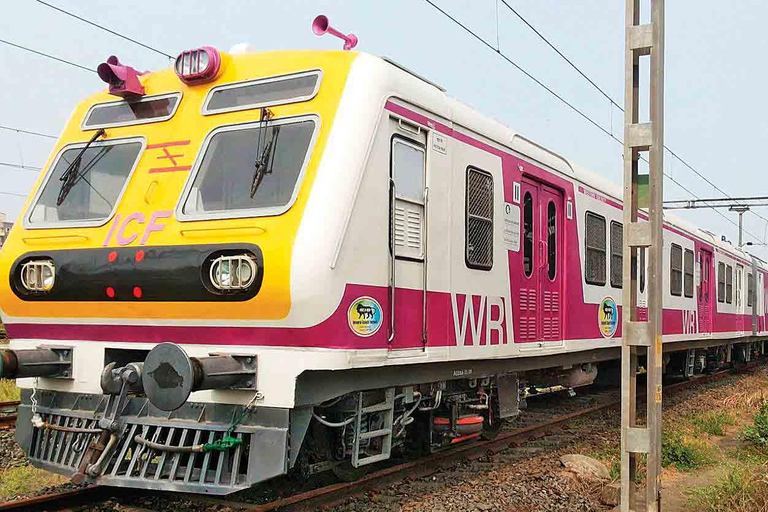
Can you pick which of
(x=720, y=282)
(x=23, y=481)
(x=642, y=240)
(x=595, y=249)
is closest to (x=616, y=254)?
(x=595, y=249)

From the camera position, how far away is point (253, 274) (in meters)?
4.82

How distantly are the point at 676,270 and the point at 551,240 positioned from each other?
238 inches

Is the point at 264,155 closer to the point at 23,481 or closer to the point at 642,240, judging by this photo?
the point at 642,240

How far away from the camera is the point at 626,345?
5.44 metres

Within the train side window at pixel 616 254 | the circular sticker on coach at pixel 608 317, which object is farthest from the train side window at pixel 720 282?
the circular sticker on coach at pixel 608 317

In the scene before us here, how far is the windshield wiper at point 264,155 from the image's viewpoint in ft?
17.0

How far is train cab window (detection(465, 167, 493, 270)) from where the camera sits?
6461 mm

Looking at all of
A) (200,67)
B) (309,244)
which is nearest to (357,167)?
(309,244)

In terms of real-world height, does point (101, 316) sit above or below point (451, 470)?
above

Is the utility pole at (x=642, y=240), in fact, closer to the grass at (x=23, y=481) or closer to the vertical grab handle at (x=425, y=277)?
the vertical grab handle at (x=425, y=277)

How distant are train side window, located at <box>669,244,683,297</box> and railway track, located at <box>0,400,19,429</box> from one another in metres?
9.72

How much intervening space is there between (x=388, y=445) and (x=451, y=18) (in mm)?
5408

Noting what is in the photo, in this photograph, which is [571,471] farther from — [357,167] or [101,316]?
[101,316]

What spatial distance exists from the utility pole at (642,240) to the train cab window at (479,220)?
138 cm
